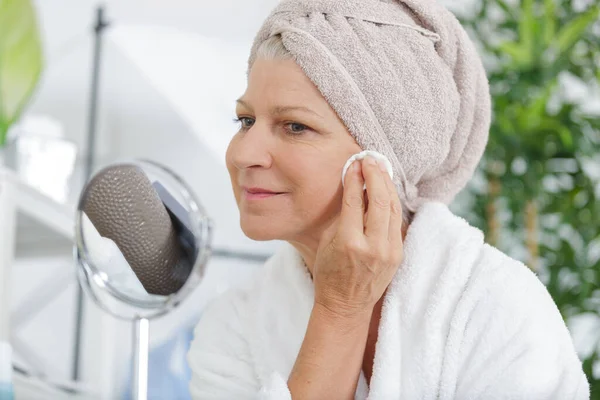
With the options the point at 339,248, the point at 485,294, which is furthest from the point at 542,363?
the point at 339,248

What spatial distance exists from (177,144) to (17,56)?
775mm

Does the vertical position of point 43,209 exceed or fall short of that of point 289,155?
it falls short

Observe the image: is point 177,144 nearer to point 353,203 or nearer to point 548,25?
point 548,25

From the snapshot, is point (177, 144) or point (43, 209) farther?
point (177, 144)

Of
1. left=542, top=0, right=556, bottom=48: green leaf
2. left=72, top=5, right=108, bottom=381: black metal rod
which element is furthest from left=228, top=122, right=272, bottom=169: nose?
left=72, top=5, right=108, bottom=381: black metal rod

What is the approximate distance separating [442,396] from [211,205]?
1.66 metres

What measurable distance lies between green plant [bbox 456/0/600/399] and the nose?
993mm

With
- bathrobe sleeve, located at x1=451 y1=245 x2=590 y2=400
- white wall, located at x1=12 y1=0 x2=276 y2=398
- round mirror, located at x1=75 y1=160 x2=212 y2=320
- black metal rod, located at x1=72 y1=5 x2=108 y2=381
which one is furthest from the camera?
white wall, located at x1=12 y1=0 x2=276 y2=398

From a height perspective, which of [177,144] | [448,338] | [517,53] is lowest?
[177,144]

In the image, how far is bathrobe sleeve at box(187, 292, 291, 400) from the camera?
2.96 feet

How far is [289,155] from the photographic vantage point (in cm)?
77

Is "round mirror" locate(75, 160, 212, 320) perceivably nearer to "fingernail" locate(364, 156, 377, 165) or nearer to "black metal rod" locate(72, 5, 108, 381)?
"fingernail" locate(364, 156, 377, 165)

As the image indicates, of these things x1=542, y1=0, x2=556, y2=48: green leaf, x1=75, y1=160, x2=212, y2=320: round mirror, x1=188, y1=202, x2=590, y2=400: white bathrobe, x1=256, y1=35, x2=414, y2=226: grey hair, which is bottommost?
x1=542, y1=0, x2=556, y2=48: green leaf

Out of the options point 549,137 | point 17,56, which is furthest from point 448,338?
point 17,56
